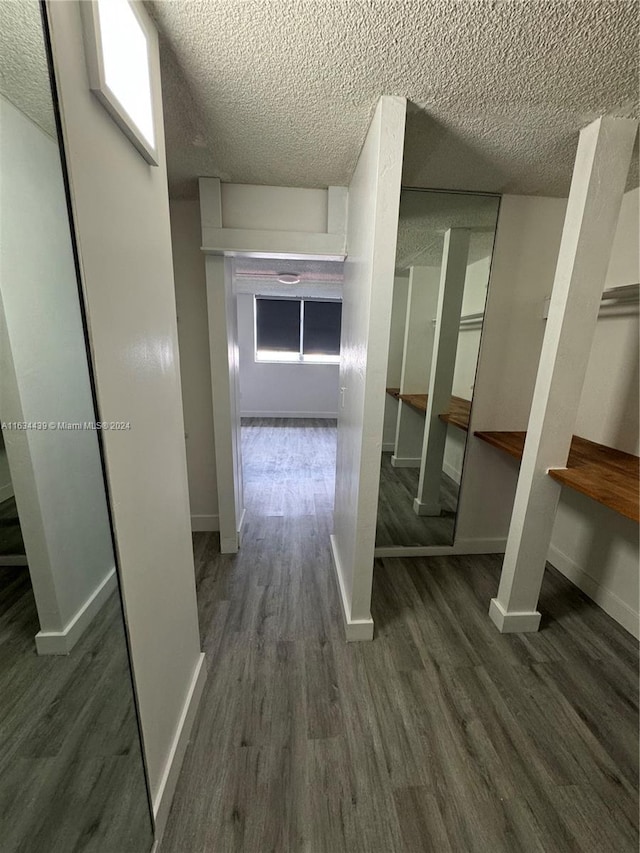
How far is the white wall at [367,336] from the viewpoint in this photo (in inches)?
45.5

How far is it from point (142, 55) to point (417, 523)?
8.83 feet

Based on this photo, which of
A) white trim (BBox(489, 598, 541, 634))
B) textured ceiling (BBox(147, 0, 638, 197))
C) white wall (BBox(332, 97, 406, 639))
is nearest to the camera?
textured ceiling (BBox(147, 0, 638, 197))

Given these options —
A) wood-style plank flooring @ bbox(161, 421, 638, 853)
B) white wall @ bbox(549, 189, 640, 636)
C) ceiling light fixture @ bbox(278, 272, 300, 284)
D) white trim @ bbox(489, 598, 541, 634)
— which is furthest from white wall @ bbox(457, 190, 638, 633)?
ceiling light fixture @ bbox(278, 272, 300, 284)

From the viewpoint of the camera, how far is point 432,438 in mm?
2348

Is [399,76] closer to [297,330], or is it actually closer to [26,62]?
[26,62]

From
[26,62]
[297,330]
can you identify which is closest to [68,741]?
[26,62]

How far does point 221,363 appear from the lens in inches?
79.9

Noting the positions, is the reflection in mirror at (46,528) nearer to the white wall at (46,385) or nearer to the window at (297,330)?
the white wall at (46,385)

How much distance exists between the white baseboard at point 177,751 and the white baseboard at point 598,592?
88.4 inches

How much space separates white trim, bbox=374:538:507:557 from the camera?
229cm

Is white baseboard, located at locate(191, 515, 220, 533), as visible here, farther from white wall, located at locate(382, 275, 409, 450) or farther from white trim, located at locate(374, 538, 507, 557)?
white wall, located at locate(382, 275, 409, 450)

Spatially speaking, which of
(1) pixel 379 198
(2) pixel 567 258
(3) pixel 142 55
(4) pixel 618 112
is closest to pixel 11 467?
(3) pixel 142 55

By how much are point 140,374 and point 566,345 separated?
167cm

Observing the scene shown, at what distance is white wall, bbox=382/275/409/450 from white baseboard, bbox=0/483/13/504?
1.71m
